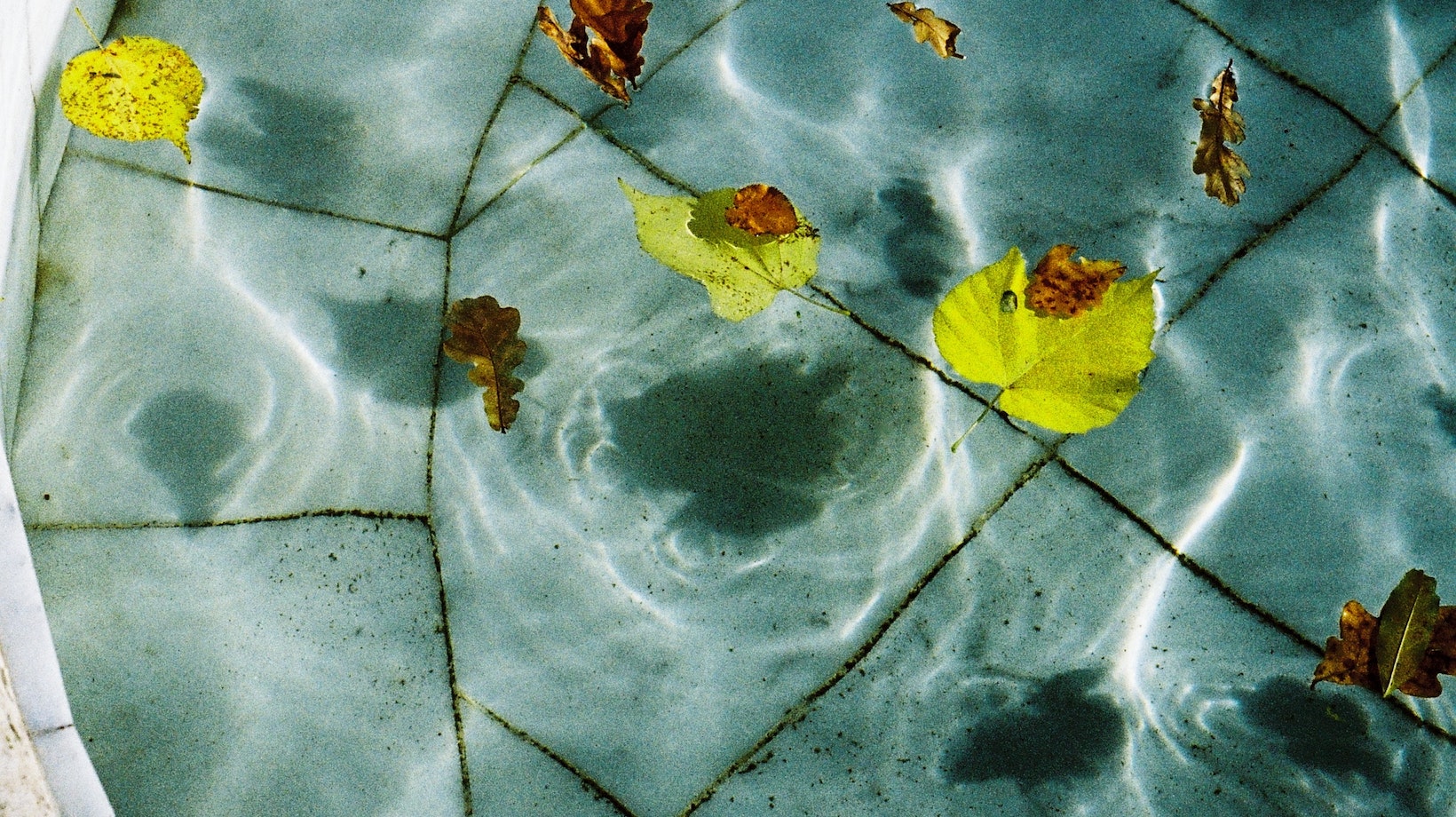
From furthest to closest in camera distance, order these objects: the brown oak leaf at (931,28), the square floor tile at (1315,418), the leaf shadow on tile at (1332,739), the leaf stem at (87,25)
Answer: the brown oak leaf at (931,28), the leaf stem at (87,25), the square floor tile at (1315,418), the leaf shadow on tile at (1332,739)

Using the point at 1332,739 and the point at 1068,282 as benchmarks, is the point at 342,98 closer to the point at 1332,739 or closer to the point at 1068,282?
the point at 1068,282

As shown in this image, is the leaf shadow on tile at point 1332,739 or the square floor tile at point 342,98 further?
the square floor tile at point 342,98

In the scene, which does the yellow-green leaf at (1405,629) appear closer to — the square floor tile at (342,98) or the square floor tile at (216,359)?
the square floor tile at (216,359)

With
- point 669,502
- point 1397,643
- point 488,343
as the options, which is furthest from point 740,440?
point 1397,643

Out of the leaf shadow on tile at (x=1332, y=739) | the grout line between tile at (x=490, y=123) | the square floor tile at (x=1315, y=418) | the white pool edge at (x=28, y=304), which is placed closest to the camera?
the white pool edge at (x=28, y=304)

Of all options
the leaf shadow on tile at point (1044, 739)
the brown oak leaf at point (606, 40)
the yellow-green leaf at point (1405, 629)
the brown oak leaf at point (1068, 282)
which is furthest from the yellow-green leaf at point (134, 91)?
the yellow-green leaf at point (1405, 629)

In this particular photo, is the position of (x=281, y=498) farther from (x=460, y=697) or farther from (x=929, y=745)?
(x=929, y=745)
